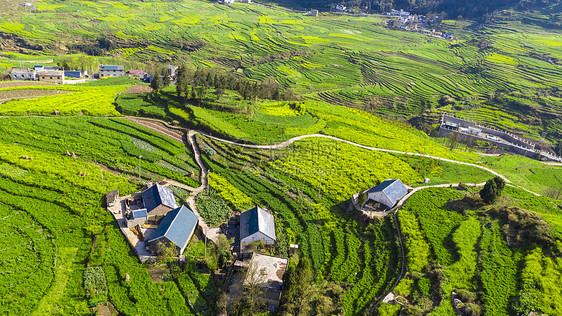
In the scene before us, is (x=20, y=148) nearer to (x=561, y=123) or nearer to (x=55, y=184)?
(x=55, y=184)

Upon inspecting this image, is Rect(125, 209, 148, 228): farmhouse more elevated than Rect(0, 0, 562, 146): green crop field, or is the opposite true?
Rect(0, 0, 562, 146): green crop field

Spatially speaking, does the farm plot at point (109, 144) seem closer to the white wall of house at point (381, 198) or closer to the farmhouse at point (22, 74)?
the white wall of house at point (381, 198)

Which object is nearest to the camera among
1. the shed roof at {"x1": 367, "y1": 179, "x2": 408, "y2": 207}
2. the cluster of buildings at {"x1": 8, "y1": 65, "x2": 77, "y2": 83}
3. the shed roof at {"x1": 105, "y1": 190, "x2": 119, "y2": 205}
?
the shed roof at {"x1": 105, "y1": 190, "x2": 119, "y2": 205}

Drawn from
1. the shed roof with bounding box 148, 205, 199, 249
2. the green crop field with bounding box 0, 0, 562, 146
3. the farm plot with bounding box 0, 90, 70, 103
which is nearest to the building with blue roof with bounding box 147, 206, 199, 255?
the shed roof with bounding box 148, 205, 199, 249

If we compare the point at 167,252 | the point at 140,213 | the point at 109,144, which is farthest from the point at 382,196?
the point at 109,144

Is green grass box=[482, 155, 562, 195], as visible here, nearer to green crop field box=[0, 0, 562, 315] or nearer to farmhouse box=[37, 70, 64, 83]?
green crop field box=[0, 0, 562, 315]
